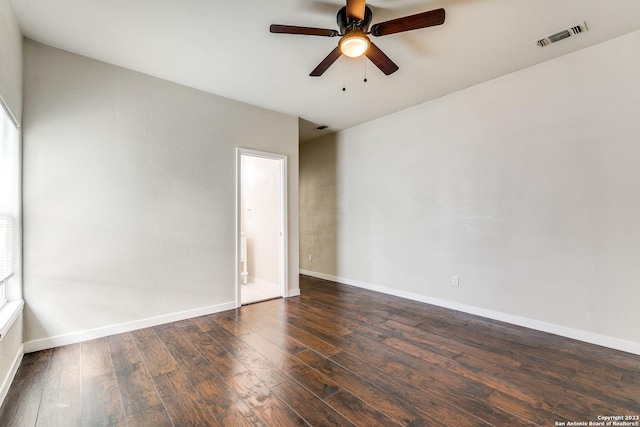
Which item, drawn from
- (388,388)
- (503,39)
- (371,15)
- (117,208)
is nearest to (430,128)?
(503,39)

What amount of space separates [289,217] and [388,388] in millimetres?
2854

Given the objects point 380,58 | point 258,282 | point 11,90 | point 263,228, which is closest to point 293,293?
point 258,282

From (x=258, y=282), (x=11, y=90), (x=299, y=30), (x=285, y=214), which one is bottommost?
(x=258, y=282)

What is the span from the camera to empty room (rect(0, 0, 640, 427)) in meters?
2.04

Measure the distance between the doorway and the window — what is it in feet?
7.80

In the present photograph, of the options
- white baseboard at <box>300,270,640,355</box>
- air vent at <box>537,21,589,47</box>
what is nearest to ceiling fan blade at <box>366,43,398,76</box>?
air vent at <box>537,21,589,47</box>

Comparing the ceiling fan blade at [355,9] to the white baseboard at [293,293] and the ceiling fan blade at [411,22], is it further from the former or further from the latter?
the white baseboard at [293,293]

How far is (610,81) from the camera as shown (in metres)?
2.72

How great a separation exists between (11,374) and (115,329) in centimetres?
85

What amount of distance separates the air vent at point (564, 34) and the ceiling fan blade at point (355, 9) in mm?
1920

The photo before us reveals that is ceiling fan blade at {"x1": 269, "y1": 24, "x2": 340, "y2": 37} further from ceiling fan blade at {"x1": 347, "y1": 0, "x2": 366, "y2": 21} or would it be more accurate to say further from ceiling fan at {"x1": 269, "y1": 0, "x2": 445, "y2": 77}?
ceiling fan blade at {"x1": 347, "y1": 0, "x2": 366, "y2": 21}

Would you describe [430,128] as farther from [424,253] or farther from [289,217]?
[289,217]

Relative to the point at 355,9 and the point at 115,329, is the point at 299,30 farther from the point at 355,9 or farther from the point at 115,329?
the point at 115,329

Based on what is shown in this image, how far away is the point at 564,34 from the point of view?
2.60 metres
